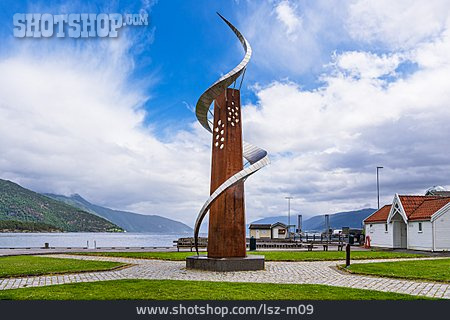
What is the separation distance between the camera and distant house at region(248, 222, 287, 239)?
64562 millimetres

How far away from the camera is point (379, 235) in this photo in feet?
138

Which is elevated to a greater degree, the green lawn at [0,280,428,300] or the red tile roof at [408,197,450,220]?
the red tile roof at [408,197,450,220]

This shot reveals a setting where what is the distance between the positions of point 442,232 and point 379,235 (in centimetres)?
752

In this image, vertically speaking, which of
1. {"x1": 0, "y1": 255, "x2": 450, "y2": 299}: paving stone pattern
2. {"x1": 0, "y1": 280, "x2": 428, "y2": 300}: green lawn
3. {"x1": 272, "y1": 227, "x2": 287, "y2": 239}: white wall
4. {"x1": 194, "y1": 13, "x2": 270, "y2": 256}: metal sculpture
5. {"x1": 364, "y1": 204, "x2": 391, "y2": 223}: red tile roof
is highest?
{"x1": 194, "y1": 13, "x2": 270, "y2": 256}: metal sculpture

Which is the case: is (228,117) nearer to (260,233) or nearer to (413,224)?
(413,224)

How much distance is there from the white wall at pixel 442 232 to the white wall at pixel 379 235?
535 centimetres

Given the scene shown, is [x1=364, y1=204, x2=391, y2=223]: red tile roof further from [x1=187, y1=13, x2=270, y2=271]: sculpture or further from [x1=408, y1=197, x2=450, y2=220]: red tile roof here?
[x1=187, y1=13, x2=270, y2=271]: sculpture

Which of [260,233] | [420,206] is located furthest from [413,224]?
[260,233]

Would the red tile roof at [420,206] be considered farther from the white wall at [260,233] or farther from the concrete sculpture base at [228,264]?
the white wall at [260,233]

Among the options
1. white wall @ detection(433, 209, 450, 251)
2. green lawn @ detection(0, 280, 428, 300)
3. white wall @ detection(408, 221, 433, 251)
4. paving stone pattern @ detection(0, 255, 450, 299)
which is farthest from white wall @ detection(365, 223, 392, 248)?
green lawn @ detection(0, 280, 428, 300)

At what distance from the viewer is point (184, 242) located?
134 feet

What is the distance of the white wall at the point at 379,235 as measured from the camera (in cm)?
4012

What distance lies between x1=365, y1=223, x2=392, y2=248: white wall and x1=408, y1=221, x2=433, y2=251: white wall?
2453mm
